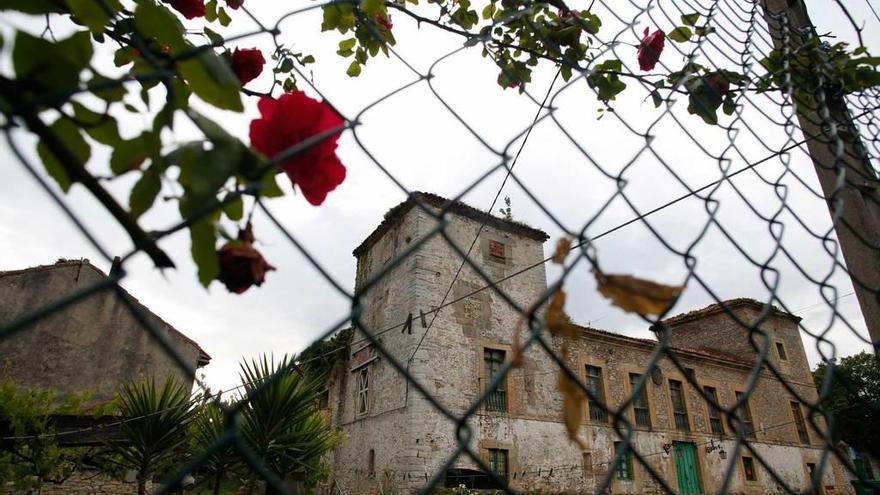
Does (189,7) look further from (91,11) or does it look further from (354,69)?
(354,69)

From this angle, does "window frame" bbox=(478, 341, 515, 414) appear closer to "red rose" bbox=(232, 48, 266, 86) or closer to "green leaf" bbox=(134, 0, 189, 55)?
"red rose" bbox=(232, 48, 266, 86)

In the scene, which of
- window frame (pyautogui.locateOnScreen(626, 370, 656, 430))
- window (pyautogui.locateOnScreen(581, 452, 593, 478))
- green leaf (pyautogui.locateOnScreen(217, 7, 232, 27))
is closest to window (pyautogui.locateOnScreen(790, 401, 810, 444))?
window frame (pyautogui.locateOnScreen(626, 370, 656, 430))

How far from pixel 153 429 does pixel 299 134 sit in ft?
16.8

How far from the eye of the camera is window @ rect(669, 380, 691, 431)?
13.4 meters

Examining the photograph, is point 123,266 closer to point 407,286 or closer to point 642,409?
point 407,286

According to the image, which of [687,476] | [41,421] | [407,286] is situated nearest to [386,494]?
[407,286]

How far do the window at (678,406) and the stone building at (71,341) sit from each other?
12.1 metres

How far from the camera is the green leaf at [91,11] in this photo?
48 centimetres

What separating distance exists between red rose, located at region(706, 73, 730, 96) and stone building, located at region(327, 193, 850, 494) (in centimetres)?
785

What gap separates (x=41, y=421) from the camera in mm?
5258

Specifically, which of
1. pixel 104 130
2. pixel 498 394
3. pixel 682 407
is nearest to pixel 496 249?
pixel 498 394

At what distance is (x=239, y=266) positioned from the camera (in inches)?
19.1

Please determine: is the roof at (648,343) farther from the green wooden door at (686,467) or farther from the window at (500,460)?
the window at (500,460)

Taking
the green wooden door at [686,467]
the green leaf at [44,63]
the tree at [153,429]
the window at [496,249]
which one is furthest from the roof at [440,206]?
the green leaf at [44,63]
